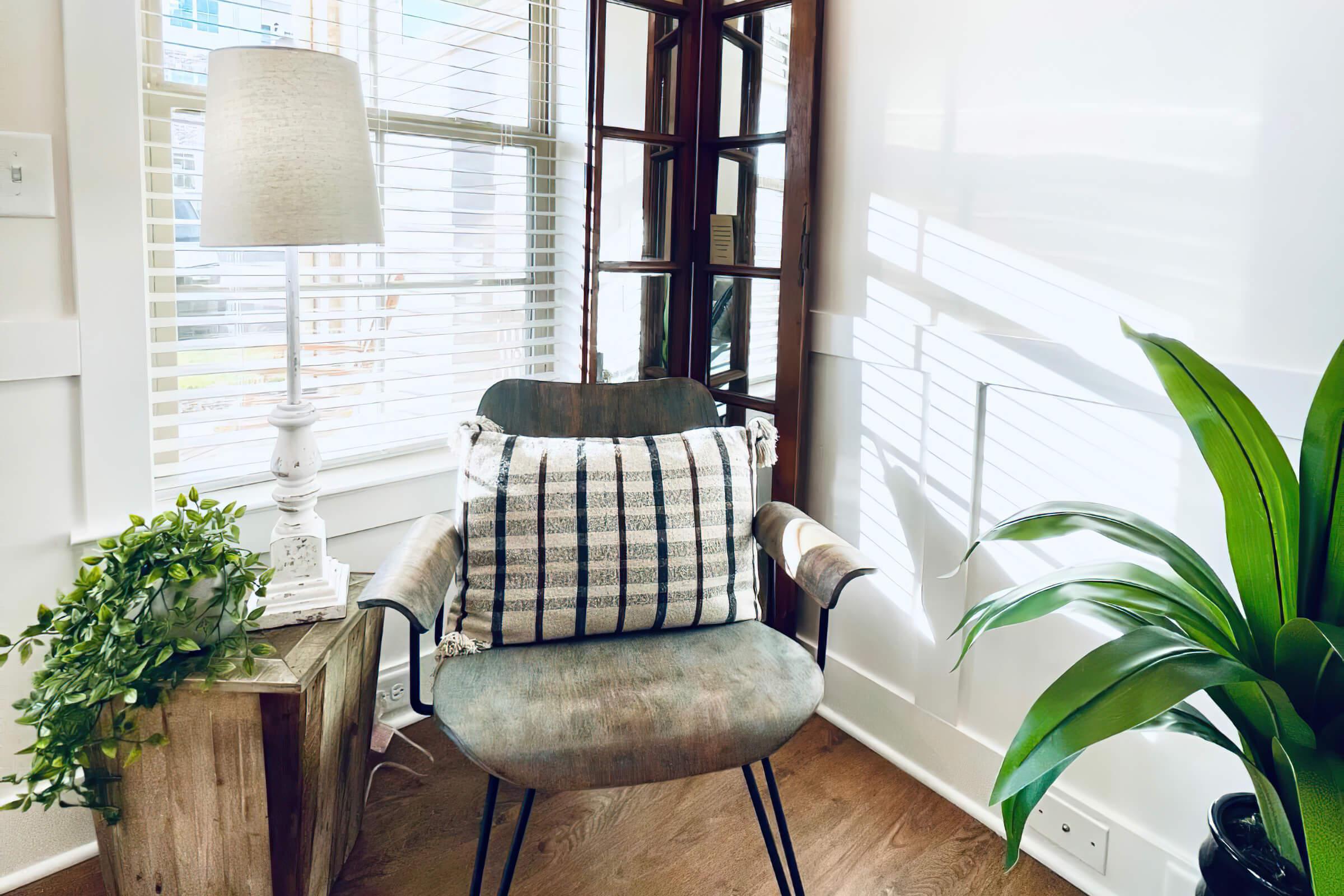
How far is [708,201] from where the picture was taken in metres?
2.32

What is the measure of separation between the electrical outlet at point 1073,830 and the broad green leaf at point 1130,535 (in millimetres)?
699

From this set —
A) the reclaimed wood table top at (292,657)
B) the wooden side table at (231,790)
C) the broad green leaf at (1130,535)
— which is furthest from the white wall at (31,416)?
the broad green leaf at (1130,535)

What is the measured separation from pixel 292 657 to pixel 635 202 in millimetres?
1319

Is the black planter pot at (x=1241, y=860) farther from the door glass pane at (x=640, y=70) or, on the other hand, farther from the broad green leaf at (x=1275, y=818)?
the door glass pane at (x=640, y=70)

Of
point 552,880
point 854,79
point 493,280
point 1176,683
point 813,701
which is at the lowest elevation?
point 552,880

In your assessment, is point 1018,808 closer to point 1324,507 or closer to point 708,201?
point 1324,507

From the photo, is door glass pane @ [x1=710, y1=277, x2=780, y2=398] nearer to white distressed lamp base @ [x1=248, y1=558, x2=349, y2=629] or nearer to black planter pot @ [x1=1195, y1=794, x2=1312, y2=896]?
white distressed lamp base @ [x1=248, y1=558, x2=349, y2=629]

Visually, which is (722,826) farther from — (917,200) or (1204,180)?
(1204,180)

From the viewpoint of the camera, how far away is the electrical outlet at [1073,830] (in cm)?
171

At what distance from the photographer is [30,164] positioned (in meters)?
1.50

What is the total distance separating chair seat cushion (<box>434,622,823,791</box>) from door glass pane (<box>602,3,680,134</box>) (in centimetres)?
126

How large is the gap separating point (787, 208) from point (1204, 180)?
88 cm

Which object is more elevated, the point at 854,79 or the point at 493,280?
the point at 854,79

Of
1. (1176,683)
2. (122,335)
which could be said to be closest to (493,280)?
(122,335)
